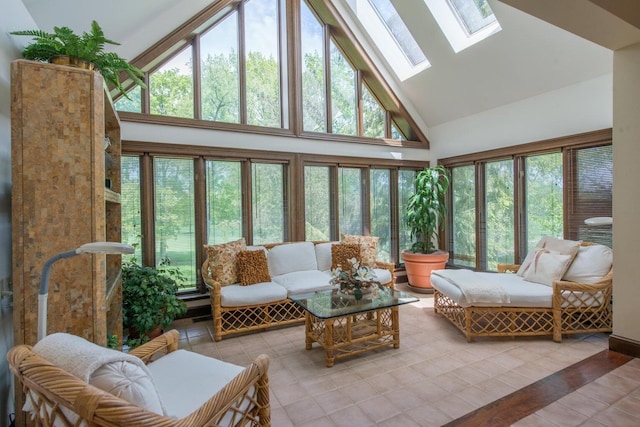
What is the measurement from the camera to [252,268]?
3939 mm

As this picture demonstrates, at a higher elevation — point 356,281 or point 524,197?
point 524,197

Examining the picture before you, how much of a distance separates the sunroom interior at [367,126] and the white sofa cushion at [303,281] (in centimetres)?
73

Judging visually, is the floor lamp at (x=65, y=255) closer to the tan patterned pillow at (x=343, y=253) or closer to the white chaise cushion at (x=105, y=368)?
the white chaise cushion at (x=105, y=368)

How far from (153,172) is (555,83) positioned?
5115 mm

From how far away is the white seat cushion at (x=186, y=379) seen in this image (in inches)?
58.3

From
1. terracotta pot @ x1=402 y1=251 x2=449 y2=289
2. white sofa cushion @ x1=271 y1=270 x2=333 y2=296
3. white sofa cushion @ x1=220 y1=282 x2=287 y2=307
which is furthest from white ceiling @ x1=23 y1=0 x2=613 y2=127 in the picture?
white sofa cushion @ x1=271 y1=270 x2=333 y2=296

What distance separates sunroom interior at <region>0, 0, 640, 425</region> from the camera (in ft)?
12.1

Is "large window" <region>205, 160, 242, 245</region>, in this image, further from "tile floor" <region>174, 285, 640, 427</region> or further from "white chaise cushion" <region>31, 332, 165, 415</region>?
"white chaise cushion" <region>31, 332, 165, 415</region>

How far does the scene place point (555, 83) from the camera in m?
4.09

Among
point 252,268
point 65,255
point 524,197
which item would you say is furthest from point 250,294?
point 524,197

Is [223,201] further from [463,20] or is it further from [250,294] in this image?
[463,20]

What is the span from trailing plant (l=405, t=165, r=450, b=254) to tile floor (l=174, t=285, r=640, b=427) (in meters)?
1.88

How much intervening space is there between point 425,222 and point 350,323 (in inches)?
109

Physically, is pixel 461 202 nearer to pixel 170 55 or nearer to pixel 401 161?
pixel 401 161
